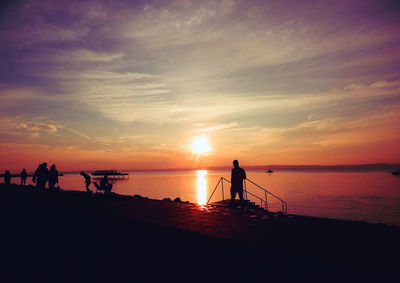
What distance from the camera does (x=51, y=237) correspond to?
629 centimetres

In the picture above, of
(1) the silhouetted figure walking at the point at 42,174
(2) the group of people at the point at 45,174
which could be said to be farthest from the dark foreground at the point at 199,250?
(1) the silhouetted figure walking at the point at 42,174

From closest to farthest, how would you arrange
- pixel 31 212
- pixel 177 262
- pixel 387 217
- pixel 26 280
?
pixel 26 280
pixel 177 262
pixel 31 212
pixel 387 217

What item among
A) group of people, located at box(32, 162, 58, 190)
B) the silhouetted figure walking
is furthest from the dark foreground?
the silhouetted figure walking

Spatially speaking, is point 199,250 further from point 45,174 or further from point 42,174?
point 42,174

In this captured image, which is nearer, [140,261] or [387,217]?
[140,261]

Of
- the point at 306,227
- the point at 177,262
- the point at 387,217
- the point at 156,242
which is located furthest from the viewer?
the point at 387,217

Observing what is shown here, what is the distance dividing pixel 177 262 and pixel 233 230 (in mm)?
2174

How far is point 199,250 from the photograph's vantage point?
17.8 ft

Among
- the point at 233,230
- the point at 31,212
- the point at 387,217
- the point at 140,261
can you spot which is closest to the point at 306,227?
the point at 233,230

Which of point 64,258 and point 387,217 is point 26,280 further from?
point 387,217

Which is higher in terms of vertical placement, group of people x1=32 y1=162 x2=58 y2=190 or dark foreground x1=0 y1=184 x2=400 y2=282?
group of people x1=32 y1=162 x2=58 y2=190

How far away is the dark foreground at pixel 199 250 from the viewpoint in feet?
13.5

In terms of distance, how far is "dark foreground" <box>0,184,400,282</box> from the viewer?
13.5ft

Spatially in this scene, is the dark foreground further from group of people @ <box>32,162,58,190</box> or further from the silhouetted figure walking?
the silhouetted figure walking
